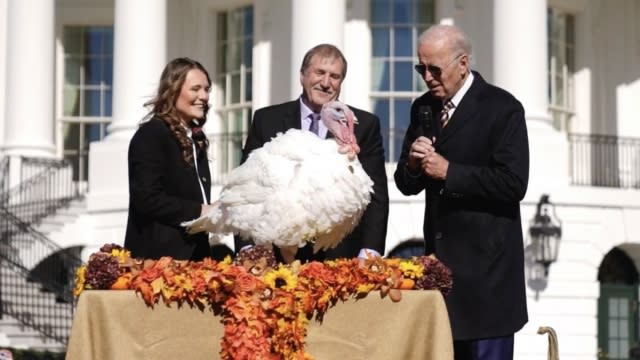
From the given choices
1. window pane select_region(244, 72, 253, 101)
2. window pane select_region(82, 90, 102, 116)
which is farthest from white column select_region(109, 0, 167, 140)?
window pane select_region(82, 90, 102, 116)

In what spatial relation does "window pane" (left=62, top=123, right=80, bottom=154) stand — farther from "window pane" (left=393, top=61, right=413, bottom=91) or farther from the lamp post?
the lamp post

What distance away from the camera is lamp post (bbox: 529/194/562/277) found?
28.0m

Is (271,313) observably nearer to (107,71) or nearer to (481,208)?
(481,208)

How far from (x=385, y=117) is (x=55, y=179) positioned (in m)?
6.42

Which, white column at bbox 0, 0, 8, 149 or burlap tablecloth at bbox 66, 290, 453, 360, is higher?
white column at bbox 0, 0, 8, 149

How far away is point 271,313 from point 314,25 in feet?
68.6

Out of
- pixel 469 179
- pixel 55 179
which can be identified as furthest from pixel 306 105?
pixel 55 179

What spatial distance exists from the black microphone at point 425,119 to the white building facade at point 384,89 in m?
18.9

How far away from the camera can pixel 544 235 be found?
2797 centimetres

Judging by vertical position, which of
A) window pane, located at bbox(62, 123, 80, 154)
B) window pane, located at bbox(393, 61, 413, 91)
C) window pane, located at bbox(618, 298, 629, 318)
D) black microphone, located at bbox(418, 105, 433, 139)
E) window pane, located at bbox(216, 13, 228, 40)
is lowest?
window pane, located at bbox(618, 298, 629, 318)

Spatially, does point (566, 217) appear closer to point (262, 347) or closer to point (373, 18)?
point (373, 18)

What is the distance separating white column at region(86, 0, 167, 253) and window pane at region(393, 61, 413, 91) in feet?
15.7

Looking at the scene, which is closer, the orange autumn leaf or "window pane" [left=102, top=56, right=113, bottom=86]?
the orange autumn leaf

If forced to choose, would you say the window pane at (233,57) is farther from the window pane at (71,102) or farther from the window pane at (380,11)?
the window pane at (71,102)
